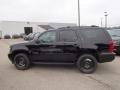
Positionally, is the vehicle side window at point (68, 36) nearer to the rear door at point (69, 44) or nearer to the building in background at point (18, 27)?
the rear door at point (69, 44)

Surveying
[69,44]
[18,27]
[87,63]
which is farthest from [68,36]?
[18,27]

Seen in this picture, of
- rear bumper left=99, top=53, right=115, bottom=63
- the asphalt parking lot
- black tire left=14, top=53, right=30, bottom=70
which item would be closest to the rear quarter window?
rear bumper left=99, top=53, right=115, bottom=63

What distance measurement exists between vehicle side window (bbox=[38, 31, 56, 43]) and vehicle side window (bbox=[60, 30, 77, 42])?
337mm

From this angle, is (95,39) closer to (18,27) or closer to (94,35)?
(94,35)

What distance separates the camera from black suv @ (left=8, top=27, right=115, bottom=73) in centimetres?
646

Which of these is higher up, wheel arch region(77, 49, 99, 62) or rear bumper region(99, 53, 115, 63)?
wheel arch region(77, 49, 99, 62)

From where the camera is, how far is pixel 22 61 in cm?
719

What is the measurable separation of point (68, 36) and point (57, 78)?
5.97 feet

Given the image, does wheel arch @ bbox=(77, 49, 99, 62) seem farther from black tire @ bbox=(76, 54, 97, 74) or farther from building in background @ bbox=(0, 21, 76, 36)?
→ building in background @ bbox=(0, 21, 76, 36)

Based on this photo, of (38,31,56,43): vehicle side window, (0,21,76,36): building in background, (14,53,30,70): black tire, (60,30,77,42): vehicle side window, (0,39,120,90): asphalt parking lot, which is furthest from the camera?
(0,21,76,36): building in background

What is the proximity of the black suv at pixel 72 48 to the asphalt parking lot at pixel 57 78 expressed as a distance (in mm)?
425

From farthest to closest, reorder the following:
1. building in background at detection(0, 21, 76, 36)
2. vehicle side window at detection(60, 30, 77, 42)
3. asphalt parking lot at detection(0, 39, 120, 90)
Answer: building in background at detection(0, 21, 76, 36)
vehicle side window at detection(60, 30, 77, 42)
asphalt parking lot at detection(0, 39, 120, 90)

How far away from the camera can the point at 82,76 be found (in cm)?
614

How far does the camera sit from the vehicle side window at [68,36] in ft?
21.9
